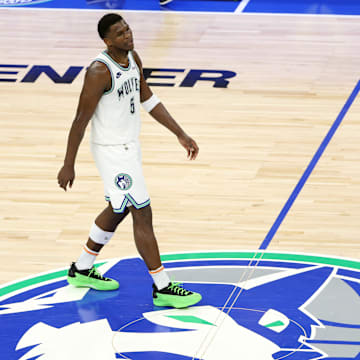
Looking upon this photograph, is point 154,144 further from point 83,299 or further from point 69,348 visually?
point 69,348

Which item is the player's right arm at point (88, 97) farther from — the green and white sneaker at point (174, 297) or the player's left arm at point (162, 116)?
the green and white sneaker at point (174, 297)

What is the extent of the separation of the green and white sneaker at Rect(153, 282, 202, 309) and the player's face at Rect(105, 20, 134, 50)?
1305 mm

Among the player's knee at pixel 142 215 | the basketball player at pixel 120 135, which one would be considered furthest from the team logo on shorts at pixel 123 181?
the player's knee at pixel 142 215

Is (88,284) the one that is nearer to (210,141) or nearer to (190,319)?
(190,319)

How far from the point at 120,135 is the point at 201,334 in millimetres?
1110

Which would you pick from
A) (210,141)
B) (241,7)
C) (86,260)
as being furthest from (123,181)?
(241,7)

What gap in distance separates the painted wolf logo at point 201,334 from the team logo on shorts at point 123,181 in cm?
69

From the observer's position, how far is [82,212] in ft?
20.7

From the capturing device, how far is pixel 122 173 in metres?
4.73

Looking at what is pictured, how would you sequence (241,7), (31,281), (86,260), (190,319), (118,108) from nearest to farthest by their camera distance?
(118,108)
(190,319)
(86,260)
(31,281)
(241,7)

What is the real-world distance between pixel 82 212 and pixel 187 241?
89 centimetres

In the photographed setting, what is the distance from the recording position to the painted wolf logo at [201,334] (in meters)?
4.46

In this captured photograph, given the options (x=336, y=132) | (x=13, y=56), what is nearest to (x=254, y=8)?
(x=13, y=56)

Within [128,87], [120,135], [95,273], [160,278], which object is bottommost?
[160,278]
